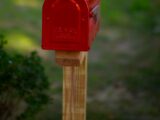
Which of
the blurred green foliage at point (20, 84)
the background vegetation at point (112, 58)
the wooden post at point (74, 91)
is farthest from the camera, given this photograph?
the background vegetation at point (112, 58)

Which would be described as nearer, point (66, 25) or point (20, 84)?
point (66, 25)

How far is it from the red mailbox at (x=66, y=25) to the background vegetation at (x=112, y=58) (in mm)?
1122

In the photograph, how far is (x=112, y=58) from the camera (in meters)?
8.27

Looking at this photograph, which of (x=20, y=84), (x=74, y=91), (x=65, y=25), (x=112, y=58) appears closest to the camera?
(x=65, y=25)

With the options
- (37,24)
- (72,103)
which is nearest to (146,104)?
(72,103)

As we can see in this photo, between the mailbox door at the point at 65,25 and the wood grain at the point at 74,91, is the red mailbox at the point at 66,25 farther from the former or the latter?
the wood grain at the point at 74,91

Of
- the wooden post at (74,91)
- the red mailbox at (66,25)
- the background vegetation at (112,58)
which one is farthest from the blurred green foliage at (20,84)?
the red mailbox at (66,25)

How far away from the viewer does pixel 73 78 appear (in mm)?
3805

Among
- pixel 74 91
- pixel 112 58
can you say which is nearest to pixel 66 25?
pixel 74 91

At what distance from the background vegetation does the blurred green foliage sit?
11mm

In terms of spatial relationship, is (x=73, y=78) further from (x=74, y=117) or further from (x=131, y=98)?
(x=131, y=98)

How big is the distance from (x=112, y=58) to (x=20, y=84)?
401cm

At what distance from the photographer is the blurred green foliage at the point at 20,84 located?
4.40m

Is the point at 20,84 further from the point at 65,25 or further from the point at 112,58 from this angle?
the point at 112,58
